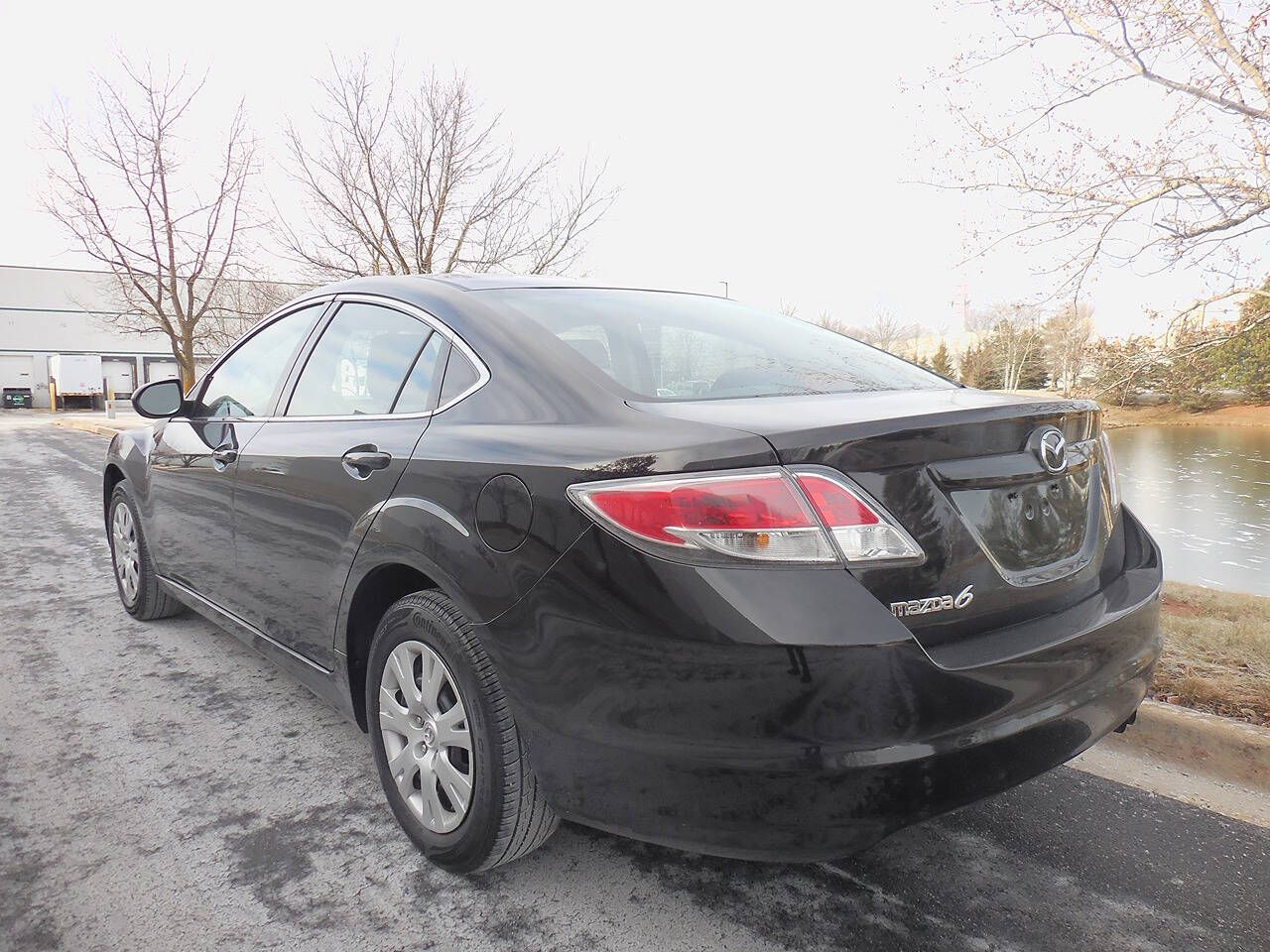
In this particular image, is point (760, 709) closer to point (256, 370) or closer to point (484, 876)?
point (484, 876)

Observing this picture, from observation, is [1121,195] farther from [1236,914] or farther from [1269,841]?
[1236,914]

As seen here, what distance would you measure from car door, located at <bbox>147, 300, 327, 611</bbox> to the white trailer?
1895 inches

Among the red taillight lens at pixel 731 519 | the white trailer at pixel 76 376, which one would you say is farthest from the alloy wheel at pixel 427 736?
the white trailer at pixel 76 376

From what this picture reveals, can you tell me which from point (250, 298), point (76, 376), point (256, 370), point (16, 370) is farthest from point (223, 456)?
point (16, 370)

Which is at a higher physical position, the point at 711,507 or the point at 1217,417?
the point at 711,507

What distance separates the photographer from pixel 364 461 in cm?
237

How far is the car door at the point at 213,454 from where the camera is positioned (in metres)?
3.20

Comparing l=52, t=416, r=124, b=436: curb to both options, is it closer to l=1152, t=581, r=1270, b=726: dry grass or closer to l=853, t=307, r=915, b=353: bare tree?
l=1152, t=581, r=1270, b=726: dry grass

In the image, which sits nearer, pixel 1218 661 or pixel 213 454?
pixel 213 454

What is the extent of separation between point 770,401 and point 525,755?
99 cm

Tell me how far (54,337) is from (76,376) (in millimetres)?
14117

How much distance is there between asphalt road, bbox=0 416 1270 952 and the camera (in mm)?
1937

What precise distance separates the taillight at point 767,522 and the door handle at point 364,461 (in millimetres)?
993

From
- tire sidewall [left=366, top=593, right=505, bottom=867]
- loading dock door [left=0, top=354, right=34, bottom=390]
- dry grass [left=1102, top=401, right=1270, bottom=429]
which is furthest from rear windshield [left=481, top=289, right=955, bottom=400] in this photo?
loading dock door [left=0, top=354, right=34, bottom=390]
